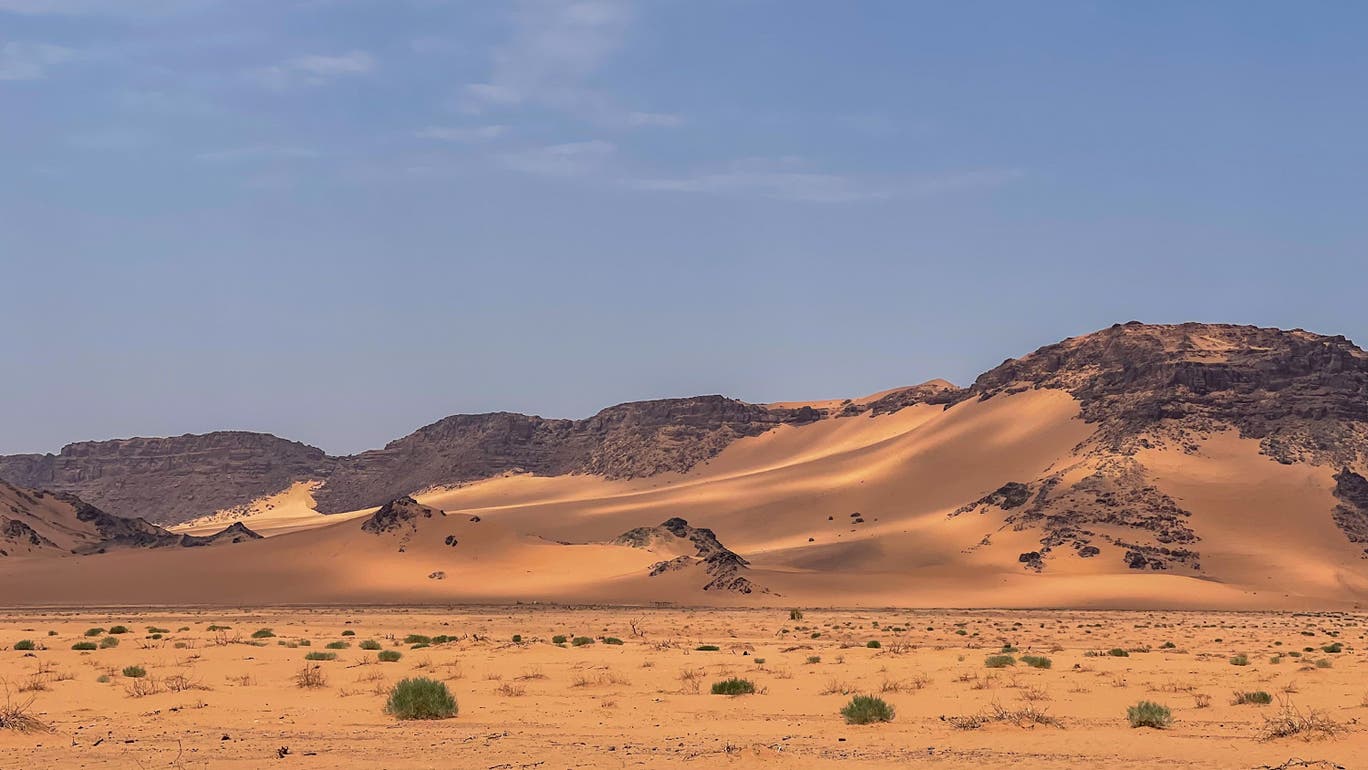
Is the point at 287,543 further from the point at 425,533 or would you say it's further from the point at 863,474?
the point at 863,474

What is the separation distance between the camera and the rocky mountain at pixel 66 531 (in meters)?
96.0

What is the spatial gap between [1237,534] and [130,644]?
85.9 m

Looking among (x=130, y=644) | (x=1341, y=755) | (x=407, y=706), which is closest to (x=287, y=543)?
(x=130, y=644)

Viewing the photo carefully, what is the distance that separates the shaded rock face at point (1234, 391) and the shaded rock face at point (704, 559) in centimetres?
4176

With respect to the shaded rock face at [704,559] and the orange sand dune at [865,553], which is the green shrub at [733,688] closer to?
the orange sand dune at [865,553]

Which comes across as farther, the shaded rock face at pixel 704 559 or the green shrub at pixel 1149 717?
the shaded rock face at pixel 704 559

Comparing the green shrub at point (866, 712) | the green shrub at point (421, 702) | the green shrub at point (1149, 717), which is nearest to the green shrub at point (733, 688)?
the green shrub at point (866, 712)

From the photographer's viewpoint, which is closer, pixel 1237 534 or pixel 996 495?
pixel 1237 534

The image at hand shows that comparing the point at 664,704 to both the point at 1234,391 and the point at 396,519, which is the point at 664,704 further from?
the point at 1234,391

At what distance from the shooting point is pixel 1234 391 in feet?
396

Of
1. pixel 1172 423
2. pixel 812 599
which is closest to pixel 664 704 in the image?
pixel 812 599

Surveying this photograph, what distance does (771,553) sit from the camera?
363ft

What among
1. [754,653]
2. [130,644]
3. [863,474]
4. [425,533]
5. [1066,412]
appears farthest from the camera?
[863,474]

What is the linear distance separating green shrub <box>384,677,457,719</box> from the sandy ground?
0.96ft
